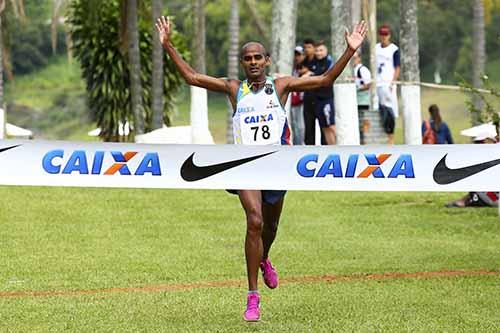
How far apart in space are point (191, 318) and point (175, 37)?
21874mm

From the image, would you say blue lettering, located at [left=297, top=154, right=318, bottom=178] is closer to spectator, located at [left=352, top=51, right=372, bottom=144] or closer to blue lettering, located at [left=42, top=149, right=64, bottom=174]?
blue lettering, located at [left=42, top=149, right=64, bottom=174]

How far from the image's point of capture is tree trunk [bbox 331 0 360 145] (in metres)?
22.1

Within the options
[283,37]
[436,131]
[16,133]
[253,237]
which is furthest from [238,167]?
[16,133]

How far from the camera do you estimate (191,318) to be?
10.6 metres

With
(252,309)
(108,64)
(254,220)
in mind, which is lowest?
(252,309)

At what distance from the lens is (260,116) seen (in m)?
10.7

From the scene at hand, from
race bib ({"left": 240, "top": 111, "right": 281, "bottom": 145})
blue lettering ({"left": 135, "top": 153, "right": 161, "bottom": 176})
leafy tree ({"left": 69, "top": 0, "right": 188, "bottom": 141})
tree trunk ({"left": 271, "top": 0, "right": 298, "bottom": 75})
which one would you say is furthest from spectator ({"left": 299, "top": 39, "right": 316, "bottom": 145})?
blue lettering ({"left": 135, "top": 153, "right": 161, "bottom": 176})

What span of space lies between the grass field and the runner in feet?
2.57

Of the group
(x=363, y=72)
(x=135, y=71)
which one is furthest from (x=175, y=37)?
(x=363, y=72)

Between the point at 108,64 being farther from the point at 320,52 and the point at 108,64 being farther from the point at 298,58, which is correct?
the point at 320,52

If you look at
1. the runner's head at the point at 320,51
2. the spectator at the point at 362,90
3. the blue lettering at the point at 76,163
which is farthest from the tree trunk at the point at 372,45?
the blue lettering at the point at 76,163

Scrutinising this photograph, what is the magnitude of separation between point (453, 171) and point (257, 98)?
1.52m

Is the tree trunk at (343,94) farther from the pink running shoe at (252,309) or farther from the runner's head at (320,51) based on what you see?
the pink running shoe at (252,309)

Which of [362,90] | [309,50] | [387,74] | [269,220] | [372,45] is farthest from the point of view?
[372,45]
